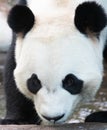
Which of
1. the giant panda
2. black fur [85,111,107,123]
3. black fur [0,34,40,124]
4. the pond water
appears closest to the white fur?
the giant panda

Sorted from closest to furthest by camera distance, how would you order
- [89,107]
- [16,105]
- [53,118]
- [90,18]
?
[53,118]
[90,18]
[16,105]
[89,107]

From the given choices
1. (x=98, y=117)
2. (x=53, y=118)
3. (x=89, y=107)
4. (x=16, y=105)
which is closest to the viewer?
(x=53, y=118)

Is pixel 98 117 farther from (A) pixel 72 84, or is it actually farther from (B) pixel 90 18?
(B) pixel 90 18

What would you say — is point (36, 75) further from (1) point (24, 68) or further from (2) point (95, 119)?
(2) point (95, 119)

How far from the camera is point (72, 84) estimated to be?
335 centimetres

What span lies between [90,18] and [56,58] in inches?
12.3

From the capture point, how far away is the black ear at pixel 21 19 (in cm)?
334

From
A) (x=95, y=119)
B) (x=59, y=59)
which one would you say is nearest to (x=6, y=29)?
(x=95, y=119)

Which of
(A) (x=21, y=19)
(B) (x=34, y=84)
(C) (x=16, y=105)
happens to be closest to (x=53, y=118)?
(B) (x=34, y=84)

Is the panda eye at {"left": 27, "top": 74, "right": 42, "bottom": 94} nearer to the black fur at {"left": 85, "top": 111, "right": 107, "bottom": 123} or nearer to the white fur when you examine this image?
the white fur

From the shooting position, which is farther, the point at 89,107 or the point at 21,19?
the point at 89,107

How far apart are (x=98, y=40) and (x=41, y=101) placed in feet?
1.72

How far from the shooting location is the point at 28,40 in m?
3.40

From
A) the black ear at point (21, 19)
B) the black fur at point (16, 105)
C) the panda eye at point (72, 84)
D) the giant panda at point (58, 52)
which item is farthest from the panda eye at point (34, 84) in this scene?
the black fur at point (16, 105)
